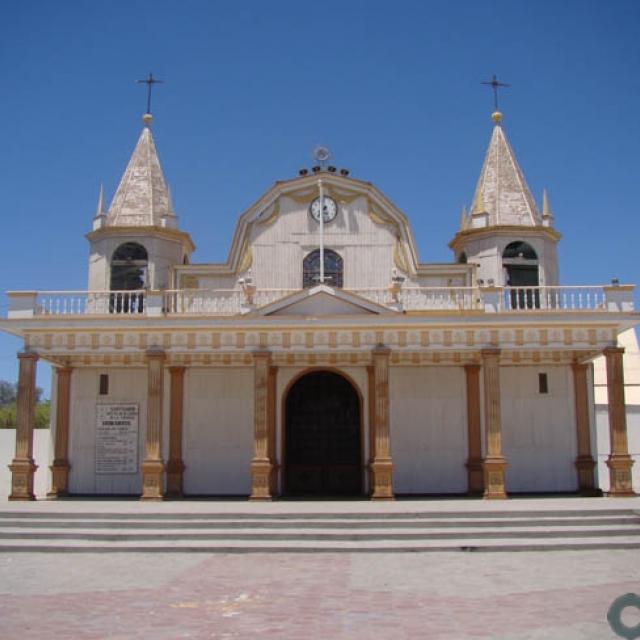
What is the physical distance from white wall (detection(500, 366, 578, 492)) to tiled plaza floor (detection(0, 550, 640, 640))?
32.9ft

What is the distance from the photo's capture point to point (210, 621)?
9914 millimetres

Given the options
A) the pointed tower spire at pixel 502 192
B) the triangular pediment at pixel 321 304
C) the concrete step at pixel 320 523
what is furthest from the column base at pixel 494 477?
the pointed tower spire at pixel 502 192

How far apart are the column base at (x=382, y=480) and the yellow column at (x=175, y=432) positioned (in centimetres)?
594

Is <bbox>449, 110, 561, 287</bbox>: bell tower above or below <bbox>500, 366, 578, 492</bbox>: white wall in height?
above

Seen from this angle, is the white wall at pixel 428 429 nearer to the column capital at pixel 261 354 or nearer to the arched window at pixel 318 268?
the arched window at pixel 318 268

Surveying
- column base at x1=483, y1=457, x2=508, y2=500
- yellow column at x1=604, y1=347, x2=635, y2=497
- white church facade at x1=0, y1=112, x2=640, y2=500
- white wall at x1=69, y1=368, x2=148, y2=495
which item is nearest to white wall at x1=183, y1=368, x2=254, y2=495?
white church facade at x1=0, y1=112, x2=640, y2=500

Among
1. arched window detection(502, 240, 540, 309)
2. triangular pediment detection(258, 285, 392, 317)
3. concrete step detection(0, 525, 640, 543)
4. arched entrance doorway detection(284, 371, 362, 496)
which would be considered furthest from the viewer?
arched window detection(502, 240, 540, 309)

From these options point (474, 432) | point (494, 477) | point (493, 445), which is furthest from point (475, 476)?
point (493, 445)

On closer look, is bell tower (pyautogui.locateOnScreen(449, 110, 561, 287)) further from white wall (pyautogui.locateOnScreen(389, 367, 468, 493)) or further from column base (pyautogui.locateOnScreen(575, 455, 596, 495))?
column base (pyautogui.locateOnScreen(575, 455, 596, 495))

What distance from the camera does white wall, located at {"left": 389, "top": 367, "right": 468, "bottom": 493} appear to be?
2480 centimetres

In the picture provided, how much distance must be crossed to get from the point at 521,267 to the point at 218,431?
10.3 metres

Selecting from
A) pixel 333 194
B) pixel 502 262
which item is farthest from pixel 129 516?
pixel 502 262

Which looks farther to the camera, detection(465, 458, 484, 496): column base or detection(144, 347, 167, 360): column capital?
detection(465, 458, 484, 496): column base

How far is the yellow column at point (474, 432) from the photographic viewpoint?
2438 cm
